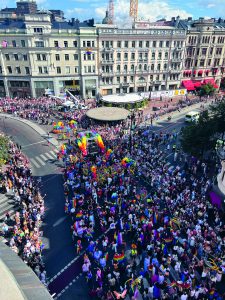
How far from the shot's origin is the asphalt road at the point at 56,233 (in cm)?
1570

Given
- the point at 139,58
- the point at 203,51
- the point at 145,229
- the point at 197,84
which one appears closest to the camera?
the point at 145,229

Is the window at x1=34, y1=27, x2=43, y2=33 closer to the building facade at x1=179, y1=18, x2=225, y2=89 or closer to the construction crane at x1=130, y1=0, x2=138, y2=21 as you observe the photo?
the building facade at x1=179, y1=18, x2=225, y2=89

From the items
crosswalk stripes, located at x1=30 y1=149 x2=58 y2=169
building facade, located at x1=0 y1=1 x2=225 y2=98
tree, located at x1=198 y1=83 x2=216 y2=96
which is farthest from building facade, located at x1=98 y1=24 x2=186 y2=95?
crosswalk stripes, located at x1=30 y1=149 x2=58 y2=169

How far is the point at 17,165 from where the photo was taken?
2800 centimetres

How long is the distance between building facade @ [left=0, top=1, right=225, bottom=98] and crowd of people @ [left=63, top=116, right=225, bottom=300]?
32.9 metres

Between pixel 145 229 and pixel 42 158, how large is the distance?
1885 centimetres

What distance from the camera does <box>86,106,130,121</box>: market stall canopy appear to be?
1598 inches

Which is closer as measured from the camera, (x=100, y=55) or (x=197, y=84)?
(x=100, y=55)

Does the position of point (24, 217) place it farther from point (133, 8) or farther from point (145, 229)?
point (133, 8)

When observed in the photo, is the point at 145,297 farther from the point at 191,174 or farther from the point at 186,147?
the point at 186,147

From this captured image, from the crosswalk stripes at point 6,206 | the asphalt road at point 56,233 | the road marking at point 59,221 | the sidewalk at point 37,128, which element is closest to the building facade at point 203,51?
the sidewalk at point 37,128

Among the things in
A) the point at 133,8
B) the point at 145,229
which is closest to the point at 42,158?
the point at 145,229

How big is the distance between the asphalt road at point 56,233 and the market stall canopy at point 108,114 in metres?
9.76

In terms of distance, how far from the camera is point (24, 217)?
19938mm
